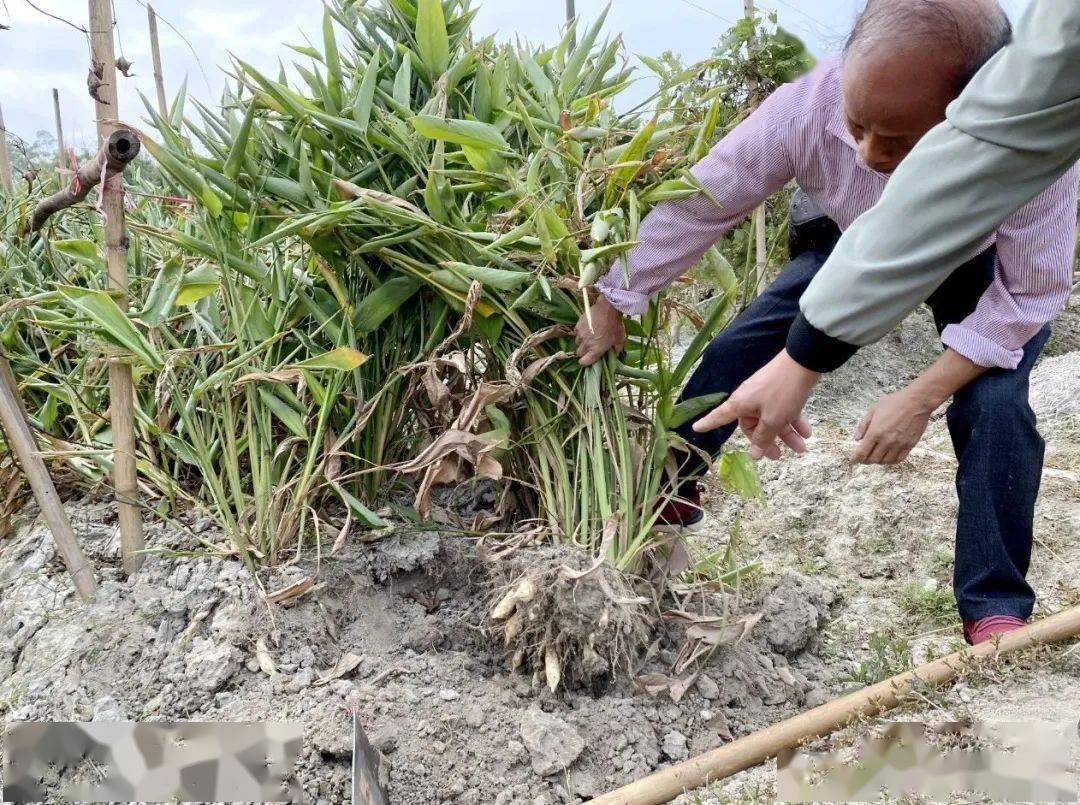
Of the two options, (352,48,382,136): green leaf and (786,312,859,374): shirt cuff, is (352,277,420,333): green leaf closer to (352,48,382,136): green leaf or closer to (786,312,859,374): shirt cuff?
(352,48,382,136): green leaf

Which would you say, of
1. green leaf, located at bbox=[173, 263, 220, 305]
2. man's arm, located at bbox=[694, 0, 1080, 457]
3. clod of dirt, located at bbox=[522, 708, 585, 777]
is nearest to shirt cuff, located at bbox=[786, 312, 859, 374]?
man's arm, located at bbox=[694, 0, 1080, 457]

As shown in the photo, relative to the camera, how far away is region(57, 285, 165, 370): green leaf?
4.79 ft

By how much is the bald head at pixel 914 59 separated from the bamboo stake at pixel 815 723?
0.73m

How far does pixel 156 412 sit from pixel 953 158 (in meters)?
1.51

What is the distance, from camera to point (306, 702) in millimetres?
1296

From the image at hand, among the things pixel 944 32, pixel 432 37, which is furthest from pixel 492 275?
pixel 944 32

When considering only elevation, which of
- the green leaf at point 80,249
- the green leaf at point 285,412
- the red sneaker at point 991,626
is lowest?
the red sneaker at point 991,626

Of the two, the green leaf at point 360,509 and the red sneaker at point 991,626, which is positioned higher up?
the green leaf at point 360,509

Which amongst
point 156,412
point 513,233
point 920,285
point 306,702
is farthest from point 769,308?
point 156,412

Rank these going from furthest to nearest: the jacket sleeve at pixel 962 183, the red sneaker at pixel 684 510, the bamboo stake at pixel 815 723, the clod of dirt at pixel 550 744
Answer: the red sneaker at pixel 684 510 → the clod of dirt at pixel 550 744 → the bamboo stake at pixel 815 723 → the jacket sleeve at pixel 962 183

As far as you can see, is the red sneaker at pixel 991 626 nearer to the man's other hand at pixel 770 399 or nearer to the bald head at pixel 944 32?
the man's other hand at pixel 770 399

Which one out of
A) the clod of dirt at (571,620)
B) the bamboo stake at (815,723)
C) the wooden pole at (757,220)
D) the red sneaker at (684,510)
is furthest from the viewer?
the wooden pole at (757,220)

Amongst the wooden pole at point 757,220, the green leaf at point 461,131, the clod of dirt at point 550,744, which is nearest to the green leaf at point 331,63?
the green leaf at point 461,131

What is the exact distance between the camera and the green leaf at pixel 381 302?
60.9 inches
